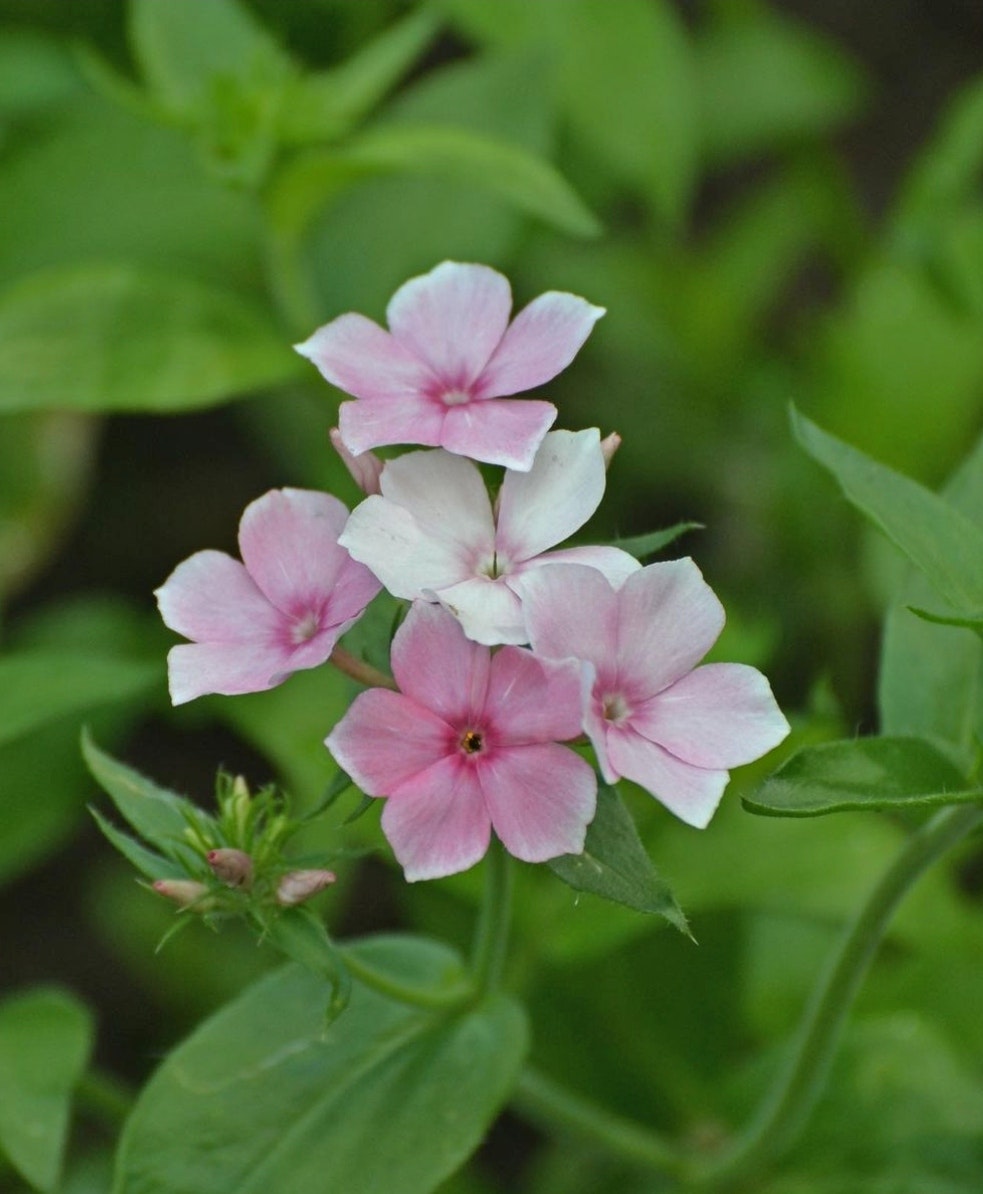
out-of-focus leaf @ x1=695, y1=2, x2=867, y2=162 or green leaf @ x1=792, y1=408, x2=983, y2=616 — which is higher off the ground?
green leaf @ x1=792, y1=408, x2=983, y2=616

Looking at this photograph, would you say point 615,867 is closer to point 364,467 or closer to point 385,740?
point 385,740

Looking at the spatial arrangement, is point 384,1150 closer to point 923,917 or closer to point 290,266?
point 923,917

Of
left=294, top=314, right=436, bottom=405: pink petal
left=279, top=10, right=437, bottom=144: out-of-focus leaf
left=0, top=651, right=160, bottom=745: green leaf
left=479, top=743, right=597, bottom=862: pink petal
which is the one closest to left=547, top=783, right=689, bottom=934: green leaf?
left=479, top=743, right=597, bottom=862: pink petal

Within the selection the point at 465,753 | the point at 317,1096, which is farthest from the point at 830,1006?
the point at 465,753

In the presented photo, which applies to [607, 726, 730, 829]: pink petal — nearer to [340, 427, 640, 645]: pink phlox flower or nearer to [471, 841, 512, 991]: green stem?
[340, 427, 640, 645]: pink phlox flower

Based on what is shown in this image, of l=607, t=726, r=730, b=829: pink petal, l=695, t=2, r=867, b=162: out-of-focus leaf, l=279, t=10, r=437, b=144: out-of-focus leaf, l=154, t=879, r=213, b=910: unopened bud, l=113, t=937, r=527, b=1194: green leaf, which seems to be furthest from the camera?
l=695, t=2, r=867, b=162: out-of-focus leaf
